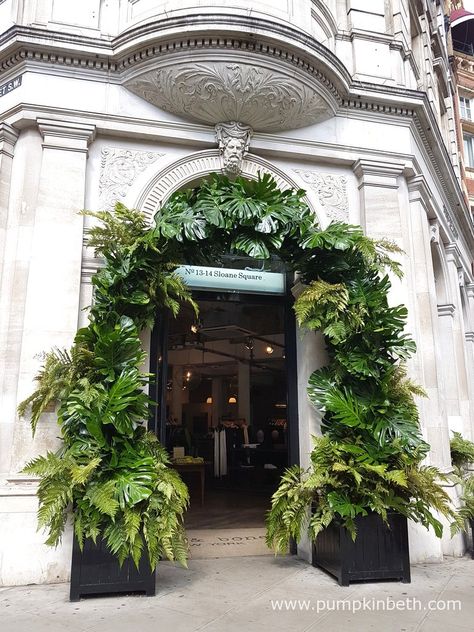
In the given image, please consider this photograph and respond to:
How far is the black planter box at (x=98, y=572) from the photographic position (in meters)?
4.97

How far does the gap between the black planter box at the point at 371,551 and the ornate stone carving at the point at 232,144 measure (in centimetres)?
492

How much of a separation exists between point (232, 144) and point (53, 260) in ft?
9.88

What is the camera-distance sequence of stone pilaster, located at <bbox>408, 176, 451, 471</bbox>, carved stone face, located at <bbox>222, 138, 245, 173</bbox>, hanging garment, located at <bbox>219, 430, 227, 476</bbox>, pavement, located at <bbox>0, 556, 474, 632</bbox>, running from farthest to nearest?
hanging garment, located at <bbox>219, 430, 227, 476</bbox>
stone pilaster, located at <bbox>408, 176, 451, 471</bbox>
carved stone face, located at <bbox>222, 138, 245, 173</bbox>
pavement, located at <bbox>0, 556, 474, 632</bbox>

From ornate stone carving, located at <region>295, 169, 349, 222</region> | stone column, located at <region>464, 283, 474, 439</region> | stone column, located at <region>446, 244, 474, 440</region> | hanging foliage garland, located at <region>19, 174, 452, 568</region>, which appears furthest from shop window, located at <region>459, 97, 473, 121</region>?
hanging foliage garland, located at <region>19, 174, 452, 568</region>

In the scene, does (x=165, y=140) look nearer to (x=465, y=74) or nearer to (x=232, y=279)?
(x=232, y=279)

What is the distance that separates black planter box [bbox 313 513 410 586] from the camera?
219 inches

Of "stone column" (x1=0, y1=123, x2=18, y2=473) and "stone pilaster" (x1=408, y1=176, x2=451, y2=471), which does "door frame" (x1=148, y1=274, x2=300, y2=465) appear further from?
"stone pilaster" (x1=408, y1=176, x2=451, y2=471)

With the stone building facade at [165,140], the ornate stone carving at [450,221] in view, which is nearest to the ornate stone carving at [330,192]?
the stone building facade at [165,140]

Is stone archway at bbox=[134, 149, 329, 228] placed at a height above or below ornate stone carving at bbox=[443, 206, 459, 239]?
below

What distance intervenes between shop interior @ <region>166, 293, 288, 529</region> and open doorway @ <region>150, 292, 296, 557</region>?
24 millimetres

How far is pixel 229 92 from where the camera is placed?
707 centimetres

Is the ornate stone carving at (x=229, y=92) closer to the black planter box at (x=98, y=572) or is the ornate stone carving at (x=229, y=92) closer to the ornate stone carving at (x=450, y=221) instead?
the ornate stone carving at (x=450, y=221)

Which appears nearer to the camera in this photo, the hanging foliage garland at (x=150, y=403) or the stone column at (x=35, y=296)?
the hanging foliage garland at (x=150, y=403)

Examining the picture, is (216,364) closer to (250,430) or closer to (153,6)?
(250,430)
